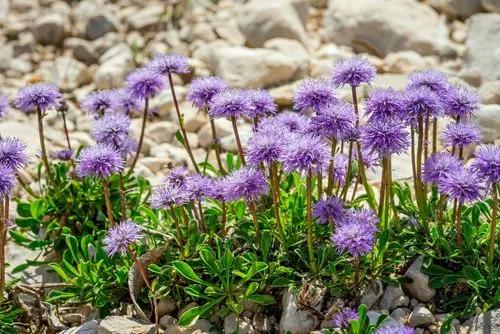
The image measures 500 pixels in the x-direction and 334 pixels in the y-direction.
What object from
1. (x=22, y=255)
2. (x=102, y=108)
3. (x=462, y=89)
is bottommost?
(x=22, y=255)

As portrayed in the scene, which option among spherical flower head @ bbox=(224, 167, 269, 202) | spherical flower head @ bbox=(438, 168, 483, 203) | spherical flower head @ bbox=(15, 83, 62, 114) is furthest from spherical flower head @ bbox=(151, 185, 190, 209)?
spherical flower head @ bbox=(438, 168, 483, 203)

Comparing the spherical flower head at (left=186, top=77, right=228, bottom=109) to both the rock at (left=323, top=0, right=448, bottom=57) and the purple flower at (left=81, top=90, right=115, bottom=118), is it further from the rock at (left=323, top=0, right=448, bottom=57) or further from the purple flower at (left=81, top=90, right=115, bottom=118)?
the rock at (left=323, top=0, right=448, bottom=57)

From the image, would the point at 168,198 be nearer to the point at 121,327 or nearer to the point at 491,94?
the point at 121,327

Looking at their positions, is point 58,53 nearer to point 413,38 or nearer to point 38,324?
point 413,38

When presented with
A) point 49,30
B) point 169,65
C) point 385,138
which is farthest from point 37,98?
point 49,30

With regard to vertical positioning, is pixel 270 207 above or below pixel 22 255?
above

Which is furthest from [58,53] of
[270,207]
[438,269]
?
[438,269]

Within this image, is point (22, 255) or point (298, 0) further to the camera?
point (298, 0)

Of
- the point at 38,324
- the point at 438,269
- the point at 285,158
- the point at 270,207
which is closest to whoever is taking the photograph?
the point at 285,158
